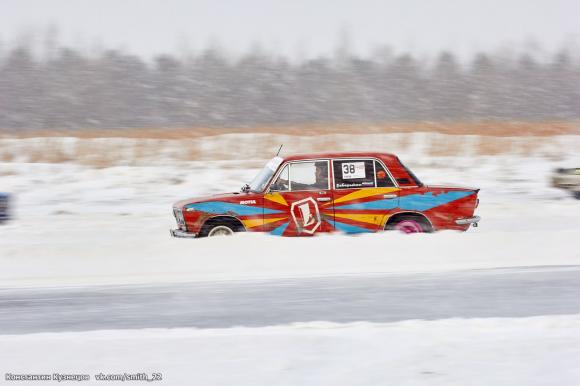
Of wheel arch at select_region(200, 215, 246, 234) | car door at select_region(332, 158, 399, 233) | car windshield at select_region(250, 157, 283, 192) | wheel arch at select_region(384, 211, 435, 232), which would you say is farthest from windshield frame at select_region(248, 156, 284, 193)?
wheel arch at select_region(384, 211, 435, 232)

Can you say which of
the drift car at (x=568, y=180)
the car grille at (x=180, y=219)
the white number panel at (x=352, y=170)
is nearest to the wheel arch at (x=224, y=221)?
the car grille at (x=180, y=219)

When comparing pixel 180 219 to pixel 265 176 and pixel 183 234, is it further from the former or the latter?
pixel 265 176

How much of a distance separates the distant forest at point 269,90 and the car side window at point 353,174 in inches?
1208

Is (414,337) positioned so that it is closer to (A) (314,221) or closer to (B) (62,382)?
(B) (62,382)

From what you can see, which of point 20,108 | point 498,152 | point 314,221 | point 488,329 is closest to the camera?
point 488,329

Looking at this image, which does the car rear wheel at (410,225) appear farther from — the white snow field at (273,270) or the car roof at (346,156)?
the car roof at (346,156)

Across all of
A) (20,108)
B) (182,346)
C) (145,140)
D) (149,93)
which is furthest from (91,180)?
(149,93)

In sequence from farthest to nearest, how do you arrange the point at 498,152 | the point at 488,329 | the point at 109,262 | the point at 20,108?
the point at 20,108, the point at 498,152, the point at 109,262, the point at 488,329

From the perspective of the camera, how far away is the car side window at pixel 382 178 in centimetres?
1016

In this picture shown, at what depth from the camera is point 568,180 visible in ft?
53.5

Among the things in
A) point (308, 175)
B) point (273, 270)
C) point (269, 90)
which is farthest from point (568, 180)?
point (269, 90)

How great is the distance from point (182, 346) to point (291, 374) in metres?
1.01

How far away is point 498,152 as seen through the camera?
25281 millimetres

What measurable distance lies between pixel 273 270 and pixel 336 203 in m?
1.48
